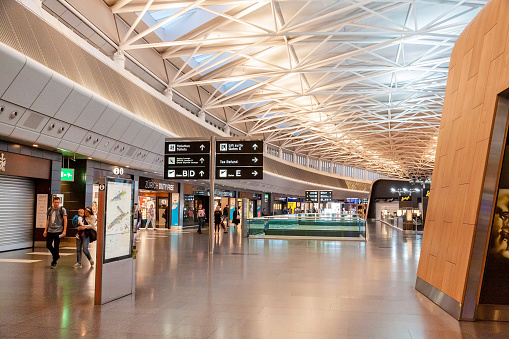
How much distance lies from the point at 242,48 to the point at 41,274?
18203mm

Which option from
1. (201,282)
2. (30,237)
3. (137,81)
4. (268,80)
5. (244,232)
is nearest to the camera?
(201,282)

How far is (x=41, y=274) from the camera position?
10633mm

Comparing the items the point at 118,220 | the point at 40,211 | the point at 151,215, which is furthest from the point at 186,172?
the point at 151,215

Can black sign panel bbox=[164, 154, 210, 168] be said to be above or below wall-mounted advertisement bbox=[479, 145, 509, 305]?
above

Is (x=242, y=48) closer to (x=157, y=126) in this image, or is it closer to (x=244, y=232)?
(x=157, y=126)

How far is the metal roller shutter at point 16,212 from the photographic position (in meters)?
16.4

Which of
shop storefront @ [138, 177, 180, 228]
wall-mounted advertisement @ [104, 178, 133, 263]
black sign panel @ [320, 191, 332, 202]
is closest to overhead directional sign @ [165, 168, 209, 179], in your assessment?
wall-mounted advertisement @ [104, 178, 133, 263]

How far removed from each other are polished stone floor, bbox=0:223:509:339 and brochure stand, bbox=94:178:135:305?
28cm

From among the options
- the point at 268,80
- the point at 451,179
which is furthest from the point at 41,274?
the point at 268,80

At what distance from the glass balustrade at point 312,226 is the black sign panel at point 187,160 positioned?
24.9 feet

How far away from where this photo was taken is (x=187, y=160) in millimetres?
16812

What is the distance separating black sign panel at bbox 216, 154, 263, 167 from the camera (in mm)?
16969

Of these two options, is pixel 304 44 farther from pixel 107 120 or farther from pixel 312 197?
pixel 312 197

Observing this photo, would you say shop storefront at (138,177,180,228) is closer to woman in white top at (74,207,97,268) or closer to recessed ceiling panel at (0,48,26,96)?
woman in white top at (74,207,97,268)
